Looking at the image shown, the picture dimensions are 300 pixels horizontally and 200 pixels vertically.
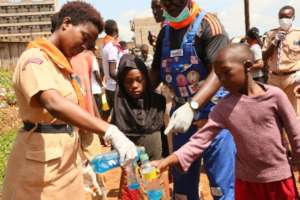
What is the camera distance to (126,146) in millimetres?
2238

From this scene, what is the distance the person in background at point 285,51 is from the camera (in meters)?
6.18

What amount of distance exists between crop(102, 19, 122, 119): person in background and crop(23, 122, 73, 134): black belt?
12.7 feet

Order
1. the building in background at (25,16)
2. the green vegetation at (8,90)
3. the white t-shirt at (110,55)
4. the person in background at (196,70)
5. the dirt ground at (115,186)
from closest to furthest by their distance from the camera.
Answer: the person in background at (196,70) → the dirt ground at (115,186) → the white t-shirt at (110,55) → the green vegetation at (8,90) → the building in background at (25,16)

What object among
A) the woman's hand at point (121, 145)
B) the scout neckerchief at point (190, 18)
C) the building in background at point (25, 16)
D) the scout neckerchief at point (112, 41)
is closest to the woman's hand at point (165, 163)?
the woman's hand at point (121, 145)

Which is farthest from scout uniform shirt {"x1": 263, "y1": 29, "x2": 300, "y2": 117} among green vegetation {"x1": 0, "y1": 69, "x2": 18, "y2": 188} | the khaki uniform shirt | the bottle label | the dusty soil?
the bottle label

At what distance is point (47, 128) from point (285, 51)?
441 centimetres

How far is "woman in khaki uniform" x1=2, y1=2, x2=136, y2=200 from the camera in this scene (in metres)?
2.48

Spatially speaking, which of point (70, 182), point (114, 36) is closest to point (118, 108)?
point (70, 182)

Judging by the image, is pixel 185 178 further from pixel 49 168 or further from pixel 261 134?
pixel 49 168

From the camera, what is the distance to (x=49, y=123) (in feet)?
8.44

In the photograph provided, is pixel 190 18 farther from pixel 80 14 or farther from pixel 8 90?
pixel 8 90

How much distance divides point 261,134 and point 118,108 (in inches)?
63.2

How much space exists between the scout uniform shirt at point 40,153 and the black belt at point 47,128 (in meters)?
0.02

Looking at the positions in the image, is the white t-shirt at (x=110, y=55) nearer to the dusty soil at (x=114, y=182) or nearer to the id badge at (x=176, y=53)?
the dusty soil at (x=114, y=182)
